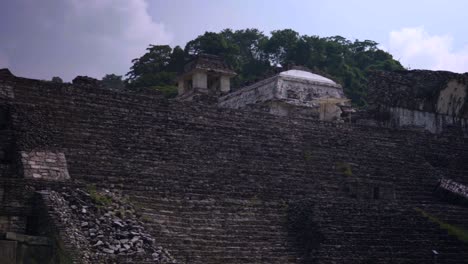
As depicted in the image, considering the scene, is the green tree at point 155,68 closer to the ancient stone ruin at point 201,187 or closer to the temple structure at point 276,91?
the temple structure at point 276,91

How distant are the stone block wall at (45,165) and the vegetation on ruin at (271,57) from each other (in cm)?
2133

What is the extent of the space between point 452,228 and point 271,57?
2725 centimetres

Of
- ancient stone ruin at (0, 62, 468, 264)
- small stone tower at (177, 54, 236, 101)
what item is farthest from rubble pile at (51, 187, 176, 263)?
small stone tower at (177, 54, 236, 101)

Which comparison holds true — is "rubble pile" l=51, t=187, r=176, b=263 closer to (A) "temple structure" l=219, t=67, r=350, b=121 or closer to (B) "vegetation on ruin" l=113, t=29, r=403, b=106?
(A) "temple structure" l=219, t=67, r=350, b=121

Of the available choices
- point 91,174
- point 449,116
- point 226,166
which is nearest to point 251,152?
point 226,166

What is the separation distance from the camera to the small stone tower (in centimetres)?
2972

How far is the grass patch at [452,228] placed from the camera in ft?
52.6

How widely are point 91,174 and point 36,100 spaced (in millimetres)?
2343

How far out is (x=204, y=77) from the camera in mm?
30000

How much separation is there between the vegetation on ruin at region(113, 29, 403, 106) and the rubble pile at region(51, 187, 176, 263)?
886 inches

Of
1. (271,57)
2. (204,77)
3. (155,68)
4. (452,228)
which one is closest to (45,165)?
(452,228)

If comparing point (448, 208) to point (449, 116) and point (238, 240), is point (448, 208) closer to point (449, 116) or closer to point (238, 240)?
point (238, 240)

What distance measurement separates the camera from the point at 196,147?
54.5ft

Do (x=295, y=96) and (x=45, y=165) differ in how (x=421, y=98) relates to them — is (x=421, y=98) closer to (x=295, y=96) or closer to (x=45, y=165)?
(x=295, y=96)
